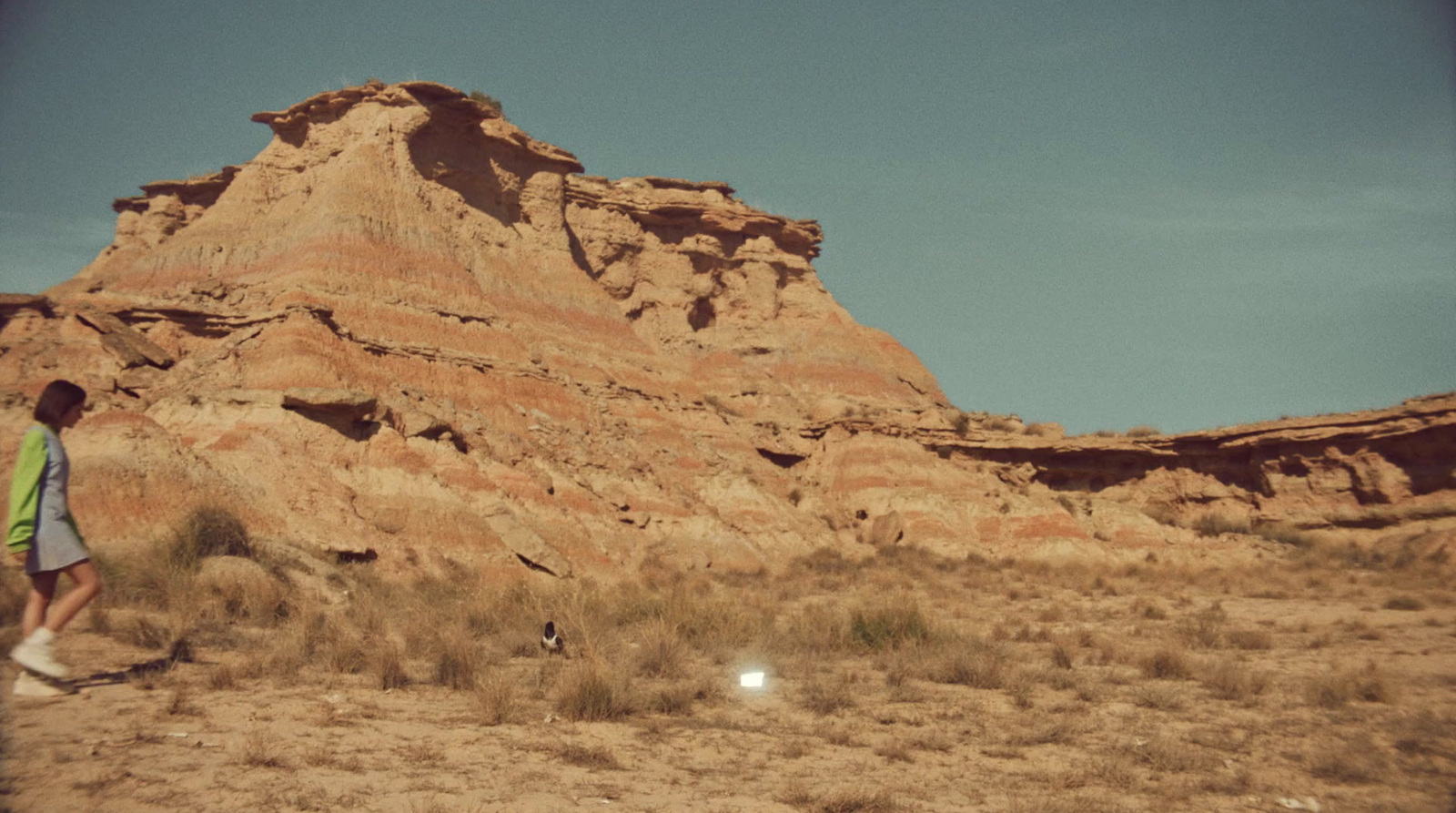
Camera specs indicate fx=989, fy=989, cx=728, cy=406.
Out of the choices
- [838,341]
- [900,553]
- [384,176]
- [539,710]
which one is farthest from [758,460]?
[539,710]

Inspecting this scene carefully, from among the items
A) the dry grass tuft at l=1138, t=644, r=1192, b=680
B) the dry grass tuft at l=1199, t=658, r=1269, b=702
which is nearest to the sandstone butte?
the dry grass tuft at l=1138, t=644, r=1192, b=680

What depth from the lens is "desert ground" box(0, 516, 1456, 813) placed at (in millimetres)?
6617

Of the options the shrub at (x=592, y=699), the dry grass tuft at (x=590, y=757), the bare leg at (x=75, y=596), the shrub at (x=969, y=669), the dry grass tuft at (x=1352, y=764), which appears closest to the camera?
the bare leg at (x=75, y=596)

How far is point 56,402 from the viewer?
7547 mm

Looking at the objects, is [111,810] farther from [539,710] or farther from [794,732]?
[794,732]

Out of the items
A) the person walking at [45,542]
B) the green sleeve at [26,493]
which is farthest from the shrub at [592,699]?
the green sleeve at [26,493]

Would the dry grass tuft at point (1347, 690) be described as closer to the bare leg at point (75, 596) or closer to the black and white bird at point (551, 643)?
the black and white bird at point (551, 643)

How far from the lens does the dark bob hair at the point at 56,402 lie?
24.6 ft

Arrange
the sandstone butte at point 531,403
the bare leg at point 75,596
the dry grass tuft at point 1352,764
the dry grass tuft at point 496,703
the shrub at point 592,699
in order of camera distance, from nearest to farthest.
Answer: the bare leg at point 75,596 < the dry grass tuft at point 1352,764 < the dry grass tuft at point 496,703 < the shrub at point 592,699 < the sandstone butte at point 531,403

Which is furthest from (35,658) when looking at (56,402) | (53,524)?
(56,402)

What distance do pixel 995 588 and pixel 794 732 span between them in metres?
19.6

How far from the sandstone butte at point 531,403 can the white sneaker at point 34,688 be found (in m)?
11.3

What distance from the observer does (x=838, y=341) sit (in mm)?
49000

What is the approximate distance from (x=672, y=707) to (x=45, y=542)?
215 inches
